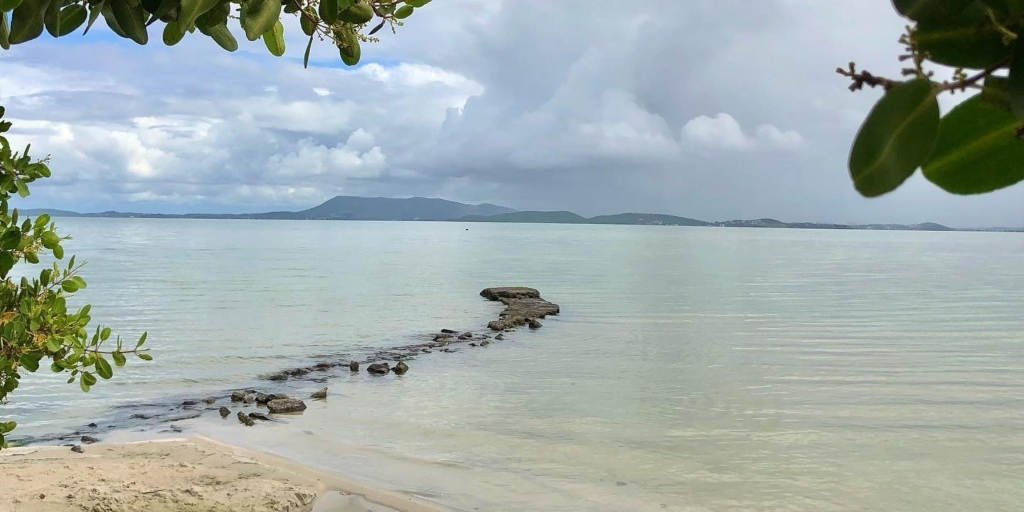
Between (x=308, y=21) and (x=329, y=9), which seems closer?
(x=329, y=9)

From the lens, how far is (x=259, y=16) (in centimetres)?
159

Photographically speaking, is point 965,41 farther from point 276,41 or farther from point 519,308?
point 519,308

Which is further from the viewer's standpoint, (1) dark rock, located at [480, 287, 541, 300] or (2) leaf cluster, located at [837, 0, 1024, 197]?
(1) dark rock, located at [480, 287, 541, 300]

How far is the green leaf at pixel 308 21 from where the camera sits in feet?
6.24

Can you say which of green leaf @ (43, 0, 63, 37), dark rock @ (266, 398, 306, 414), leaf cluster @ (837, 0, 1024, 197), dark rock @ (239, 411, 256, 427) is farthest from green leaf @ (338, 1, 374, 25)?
dark rock @ (266, 398, 306, 414)

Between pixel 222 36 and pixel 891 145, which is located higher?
pixel 222 36

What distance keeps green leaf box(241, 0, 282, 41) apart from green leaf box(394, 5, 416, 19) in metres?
0.39

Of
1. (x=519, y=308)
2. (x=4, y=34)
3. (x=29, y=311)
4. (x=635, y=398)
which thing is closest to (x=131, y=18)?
(x=4, y=34)

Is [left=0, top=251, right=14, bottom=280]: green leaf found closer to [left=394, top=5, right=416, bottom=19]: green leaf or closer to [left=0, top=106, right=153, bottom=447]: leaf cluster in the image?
[left=0, top=106, right=153, bottom=447]: leaf cluster

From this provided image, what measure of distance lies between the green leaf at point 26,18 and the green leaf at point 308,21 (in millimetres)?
575

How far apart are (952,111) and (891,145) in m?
0.08

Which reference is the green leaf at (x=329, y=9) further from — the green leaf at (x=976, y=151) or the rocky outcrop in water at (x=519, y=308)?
the rocky outcrop in water at (x=519, y=308)

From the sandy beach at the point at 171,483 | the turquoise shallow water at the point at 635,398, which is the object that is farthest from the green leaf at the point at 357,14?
the turquoise shallow water at the point at 635,398

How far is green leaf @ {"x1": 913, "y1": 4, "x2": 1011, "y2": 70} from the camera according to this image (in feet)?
1.63
